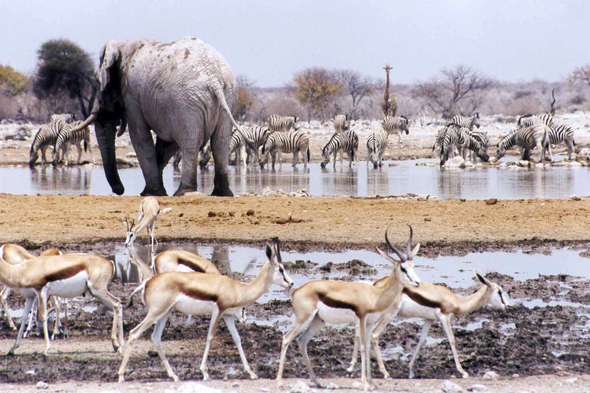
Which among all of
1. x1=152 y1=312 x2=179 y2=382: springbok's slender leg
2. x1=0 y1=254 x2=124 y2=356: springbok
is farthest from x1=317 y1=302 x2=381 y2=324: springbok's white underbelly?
x1=0 y1=254 x2=124 y2=356: springbok

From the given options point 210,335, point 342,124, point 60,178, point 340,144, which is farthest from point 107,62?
point 342,124

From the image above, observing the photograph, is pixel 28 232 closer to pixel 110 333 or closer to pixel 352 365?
pixel 110 333

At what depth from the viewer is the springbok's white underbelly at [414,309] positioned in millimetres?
7465

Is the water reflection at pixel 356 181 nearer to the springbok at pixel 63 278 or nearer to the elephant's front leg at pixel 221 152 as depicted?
the elephant's front leg at pixel 221 152

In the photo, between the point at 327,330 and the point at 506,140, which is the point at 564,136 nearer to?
the point at 506,140

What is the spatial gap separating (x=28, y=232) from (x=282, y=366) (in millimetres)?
8327

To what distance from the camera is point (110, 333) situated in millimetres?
8383

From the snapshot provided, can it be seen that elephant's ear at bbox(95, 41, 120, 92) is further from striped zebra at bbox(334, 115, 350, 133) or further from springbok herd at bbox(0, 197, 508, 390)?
striped zebra at bbox(334, 115, 350, 133)

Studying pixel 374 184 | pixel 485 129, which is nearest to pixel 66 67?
pixel 485 129

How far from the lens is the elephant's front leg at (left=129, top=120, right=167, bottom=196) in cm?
1794

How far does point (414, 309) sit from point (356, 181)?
1912 centimetres

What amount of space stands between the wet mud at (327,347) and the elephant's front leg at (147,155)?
856cm

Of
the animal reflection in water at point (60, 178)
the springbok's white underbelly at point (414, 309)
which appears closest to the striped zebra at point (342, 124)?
the animal reflection in water at point (60, 178)

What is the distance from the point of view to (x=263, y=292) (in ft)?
23.9
